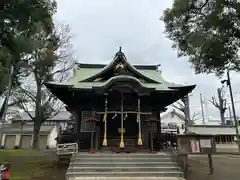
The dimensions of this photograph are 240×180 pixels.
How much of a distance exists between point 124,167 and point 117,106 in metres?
5.18

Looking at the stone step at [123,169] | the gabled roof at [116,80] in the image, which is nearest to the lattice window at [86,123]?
the gabled roof at [116,80]

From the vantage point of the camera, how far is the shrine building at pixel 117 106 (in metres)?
15.0

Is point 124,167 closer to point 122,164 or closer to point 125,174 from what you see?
point 122,164

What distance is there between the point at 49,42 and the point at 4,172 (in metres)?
17.7

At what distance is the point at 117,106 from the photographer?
52.2 ft

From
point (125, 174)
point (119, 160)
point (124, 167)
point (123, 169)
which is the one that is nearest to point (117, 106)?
point (119, 160)

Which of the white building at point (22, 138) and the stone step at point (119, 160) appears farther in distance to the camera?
the white building at point (22, 138)

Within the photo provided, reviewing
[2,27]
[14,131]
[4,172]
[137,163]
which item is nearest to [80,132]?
[137,163]

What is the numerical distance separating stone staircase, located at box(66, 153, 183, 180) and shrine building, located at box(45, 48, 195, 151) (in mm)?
1953

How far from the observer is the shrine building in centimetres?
1499

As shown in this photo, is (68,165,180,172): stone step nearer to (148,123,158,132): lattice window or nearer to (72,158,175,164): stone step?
(72,158,175,164): stone step

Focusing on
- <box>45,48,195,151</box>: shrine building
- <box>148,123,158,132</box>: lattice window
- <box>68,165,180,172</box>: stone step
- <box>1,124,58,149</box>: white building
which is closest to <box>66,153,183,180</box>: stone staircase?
<box>68,165,180,172</box>: stone step

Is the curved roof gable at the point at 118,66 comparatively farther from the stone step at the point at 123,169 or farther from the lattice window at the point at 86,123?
the stone step at the point at 123,169

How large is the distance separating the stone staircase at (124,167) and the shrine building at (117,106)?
1953 millimetres
